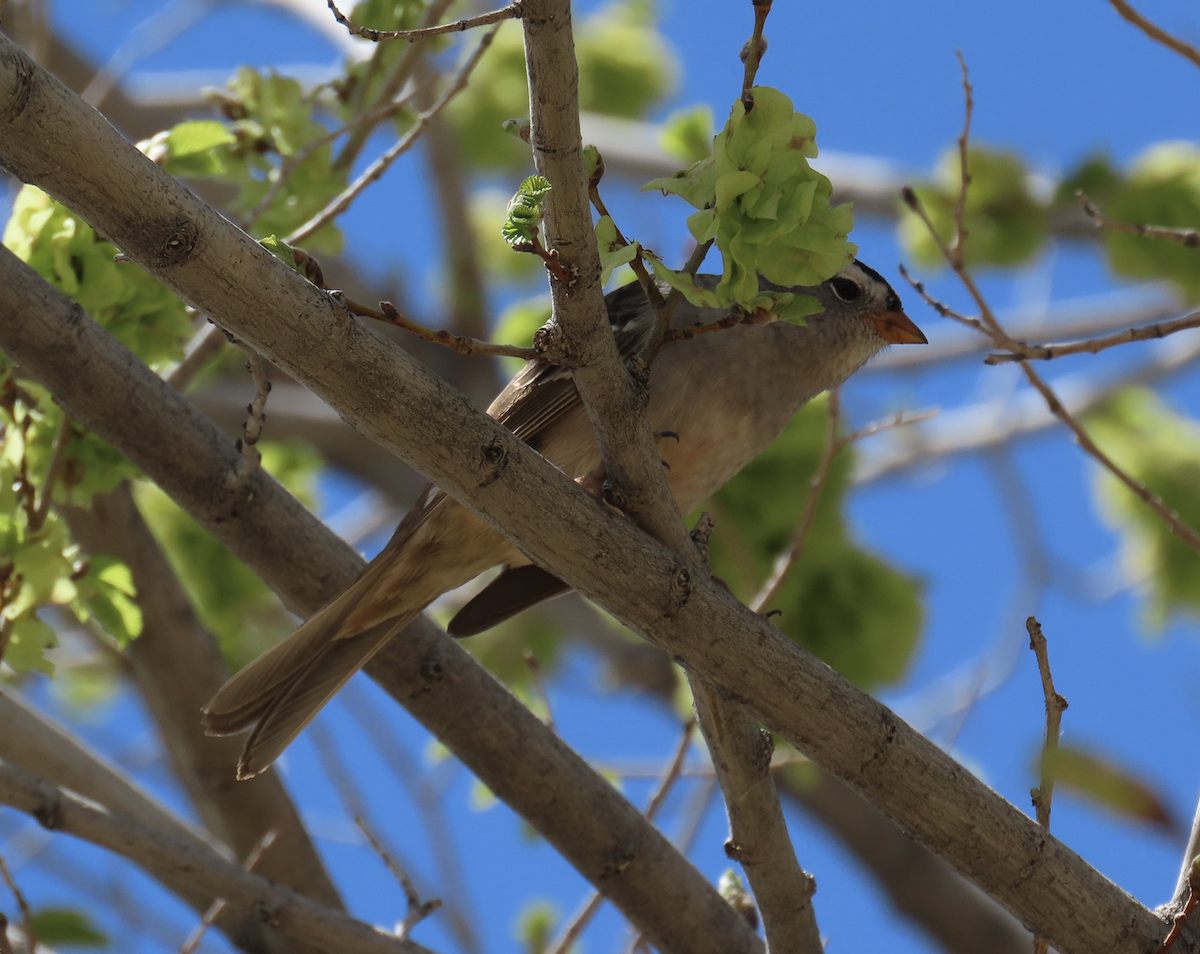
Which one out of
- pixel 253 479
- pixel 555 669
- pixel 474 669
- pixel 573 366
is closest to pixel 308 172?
pixel 253 479

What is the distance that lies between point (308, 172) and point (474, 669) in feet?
4.84

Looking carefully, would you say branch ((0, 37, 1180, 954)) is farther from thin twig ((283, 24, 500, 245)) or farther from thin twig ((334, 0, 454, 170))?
thin twig ((334, 0, 454, 170))

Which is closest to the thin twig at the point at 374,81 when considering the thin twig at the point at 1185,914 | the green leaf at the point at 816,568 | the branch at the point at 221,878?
the branch at the point at 221,878

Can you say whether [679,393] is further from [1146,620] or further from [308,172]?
[1146,620]

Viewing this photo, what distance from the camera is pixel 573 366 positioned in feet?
6.87

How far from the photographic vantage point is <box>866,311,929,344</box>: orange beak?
388cm

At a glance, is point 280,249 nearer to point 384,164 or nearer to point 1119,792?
point 384,164

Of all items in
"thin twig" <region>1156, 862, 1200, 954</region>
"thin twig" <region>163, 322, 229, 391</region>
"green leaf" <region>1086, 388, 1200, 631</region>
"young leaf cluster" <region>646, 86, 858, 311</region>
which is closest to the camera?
"young leaf cluster" <region>646, 86, 858, 311</region>

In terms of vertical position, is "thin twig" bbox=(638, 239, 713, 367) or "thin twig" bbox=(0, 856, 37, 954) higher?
"thin twig" bbox=(638, 239, 713, 367)

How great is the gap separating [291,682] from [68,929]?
84 centimetres

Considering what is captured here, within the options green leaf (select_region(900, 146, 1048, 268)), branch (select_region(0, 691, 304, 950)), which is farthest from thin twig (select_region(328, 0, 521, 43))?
green leaf (select_region(900, 146, 1048, 268))

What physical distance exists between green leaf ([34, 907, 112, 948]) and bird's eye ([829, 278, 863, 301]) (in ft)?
8.96

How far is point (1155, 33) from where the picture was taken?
287 centimetres

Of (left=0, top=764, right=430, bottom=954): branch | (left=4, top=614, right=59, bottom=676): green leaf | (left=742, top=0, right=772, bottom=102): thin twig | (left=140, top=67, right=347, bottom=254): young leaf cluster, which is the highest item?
(left=140, top=67, right=347, bottom=254): young leaf cluster
